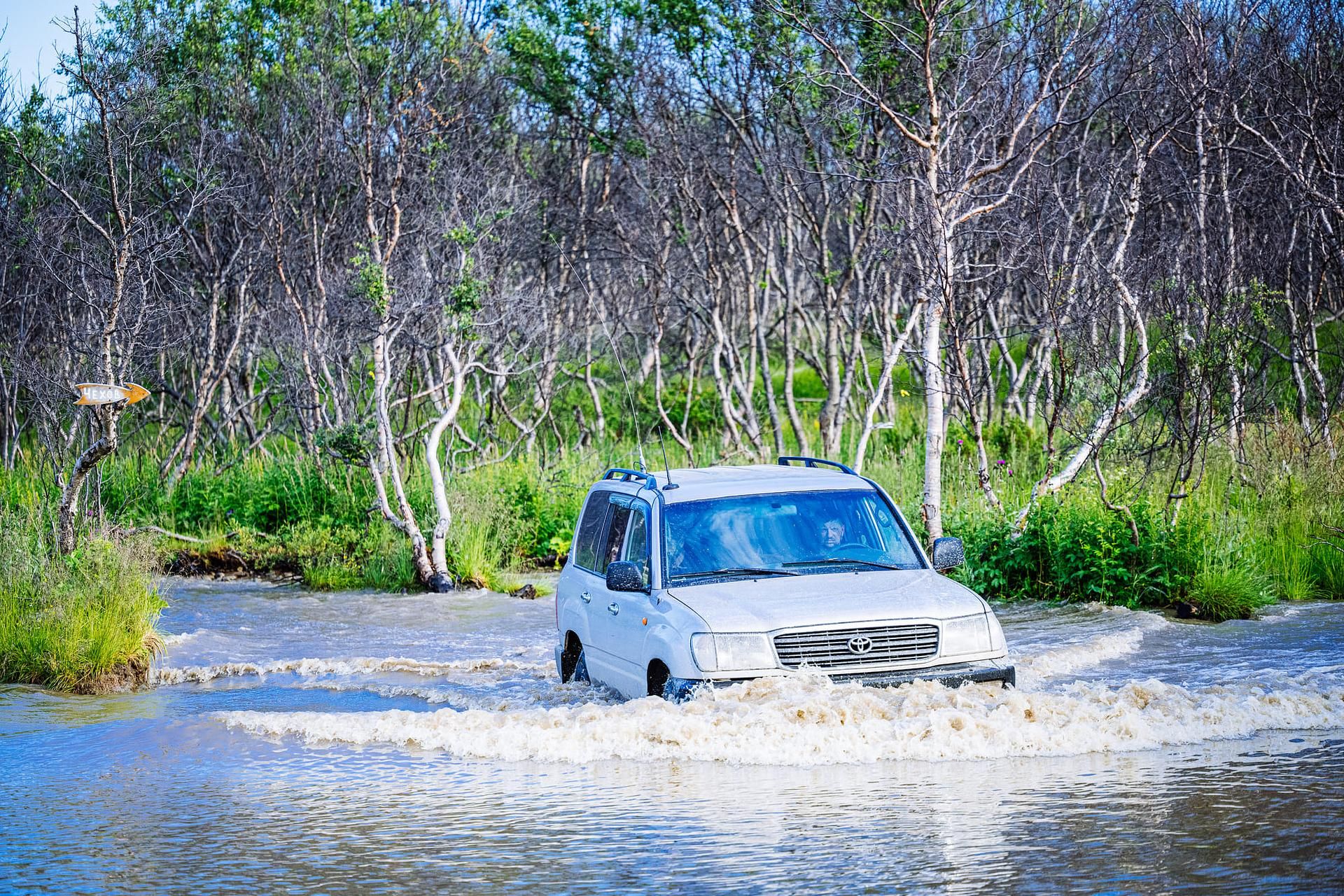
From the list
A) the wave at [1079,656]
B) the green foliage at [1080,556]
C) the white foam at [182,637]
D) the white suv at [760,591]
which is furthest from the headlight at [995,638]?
the white foam at [182,637]

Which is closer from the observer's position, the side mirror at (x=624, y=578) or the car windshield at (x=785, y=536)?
the side mirror at (x=624, y=578)

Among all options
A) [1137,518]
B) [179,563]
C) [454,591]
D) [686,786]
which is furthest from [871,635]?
[179,563]

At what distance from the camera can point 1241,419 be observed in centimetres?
1811

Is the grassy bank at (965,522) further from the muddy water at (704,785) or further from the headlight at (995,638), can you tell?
the headlight at (995,638)

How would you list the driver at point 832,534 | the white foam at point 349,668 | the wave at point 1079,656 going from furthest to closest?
the white foam at point 349,668 → the wave at point 1079,656 → the driver at point 832,534

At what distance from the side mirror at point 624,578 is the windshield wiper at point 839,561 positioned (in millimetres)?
942

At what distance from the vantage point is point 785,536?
9.66 metres

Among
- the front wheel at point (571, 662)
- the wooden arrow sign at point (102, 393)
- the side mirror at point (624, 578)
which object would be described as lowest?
the front wheel at point (571, 662)

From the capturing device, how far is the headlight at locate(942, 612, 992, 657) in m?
8.62

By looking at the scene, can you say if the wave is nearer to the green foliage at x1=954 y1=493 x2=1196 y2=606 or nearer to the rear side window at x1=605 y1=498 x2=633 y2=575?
the green foliage at x1=954 y1=493 x2=1196 y2=606

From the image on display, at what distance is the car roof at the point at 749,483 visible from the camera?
32.1 feet

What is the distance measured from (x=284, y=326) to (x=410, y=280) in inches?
172

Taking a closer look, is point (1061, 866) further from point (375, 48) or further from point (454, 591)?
point (375, 48)

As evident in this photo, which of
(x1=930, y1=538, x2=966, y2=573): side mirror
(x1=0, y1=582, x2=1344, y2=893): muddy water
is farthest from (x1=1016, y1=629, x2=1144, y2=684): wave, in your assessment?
(x1=930, y1=538, x2=966, y2=573): side mirror
